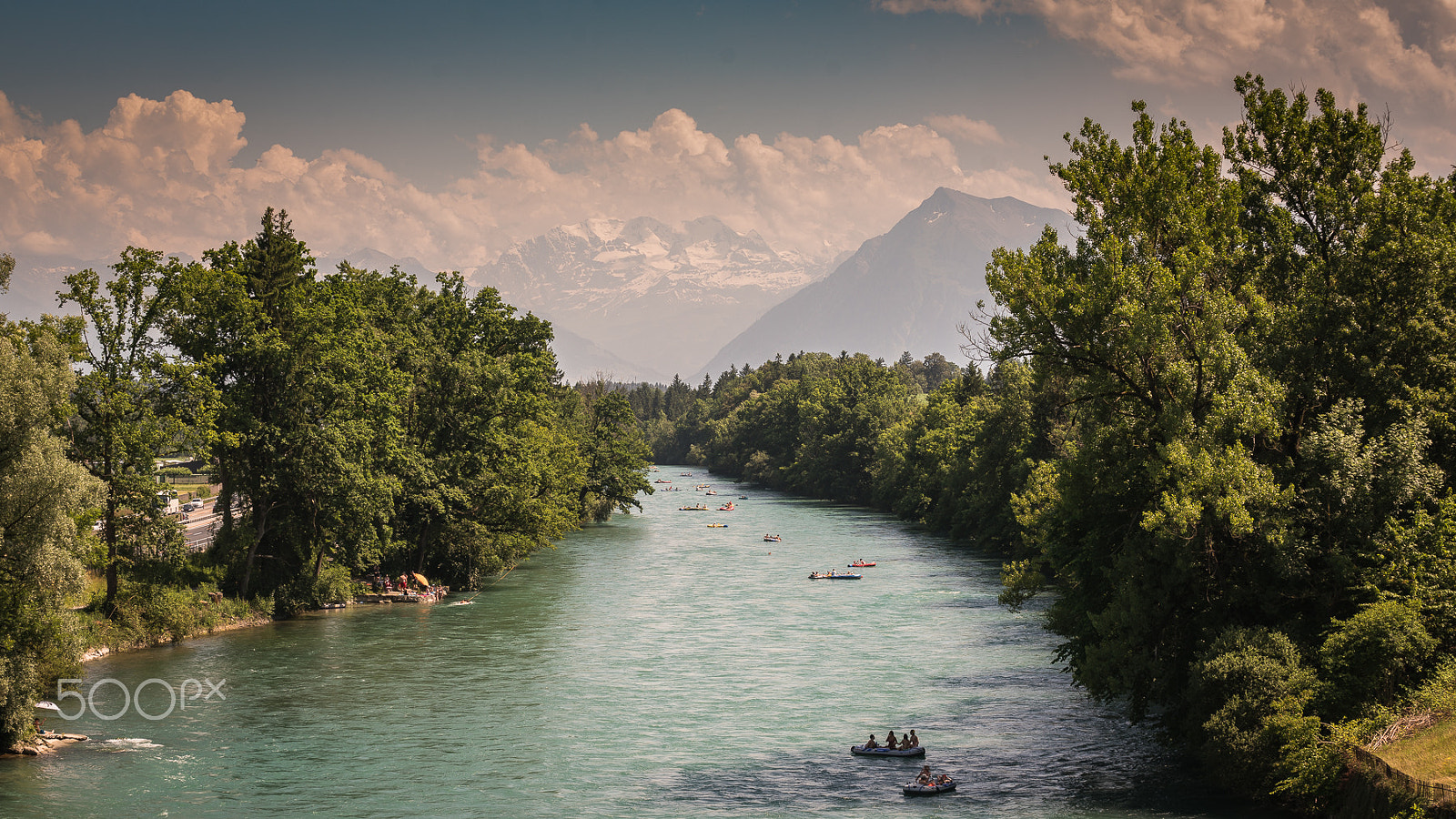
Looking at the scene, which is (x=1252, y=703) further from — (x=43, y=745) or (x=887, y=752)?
(x=43, y=745)

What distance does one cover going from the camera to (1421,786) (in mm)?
25703

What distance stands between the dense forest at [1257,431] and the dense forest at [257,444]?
113 ft

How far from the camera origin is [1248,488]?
32.7 m

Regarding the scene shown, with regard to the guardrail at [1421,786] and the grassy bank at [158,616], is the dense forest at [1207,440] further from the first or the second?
the guardrail at [1421,786]

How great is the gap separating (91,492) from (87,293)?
62.5ft

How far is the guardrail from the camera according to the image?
24.9 m

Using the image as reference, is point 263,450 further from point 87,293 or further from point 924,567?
point 924,567

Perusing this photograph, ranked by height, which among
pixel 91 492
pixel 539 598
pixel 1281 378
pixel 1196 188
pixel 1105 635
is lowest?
pixel 539 598

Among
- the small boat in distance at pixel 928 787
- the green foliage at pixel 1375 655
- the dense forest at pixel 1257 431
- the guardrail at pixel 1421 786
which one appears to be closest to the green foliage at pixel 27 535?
the small boat in distance at pixel 928 787

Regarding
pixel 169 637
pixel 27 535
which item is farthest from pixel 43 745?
pixel 169 637

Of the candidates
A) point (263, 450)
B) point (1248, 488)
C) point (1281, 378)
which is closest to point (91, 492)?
point (263, 450)

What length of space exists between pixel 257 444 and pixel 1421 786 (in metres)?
58.9

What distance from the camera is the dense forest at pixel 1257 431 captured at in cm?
3162

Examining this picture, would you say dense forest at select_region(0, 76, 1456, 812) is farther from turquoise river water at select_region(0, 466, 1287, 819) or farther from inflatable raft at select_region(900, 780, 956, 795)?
inflatable raft at select_region(900, 780, 956, 795)
